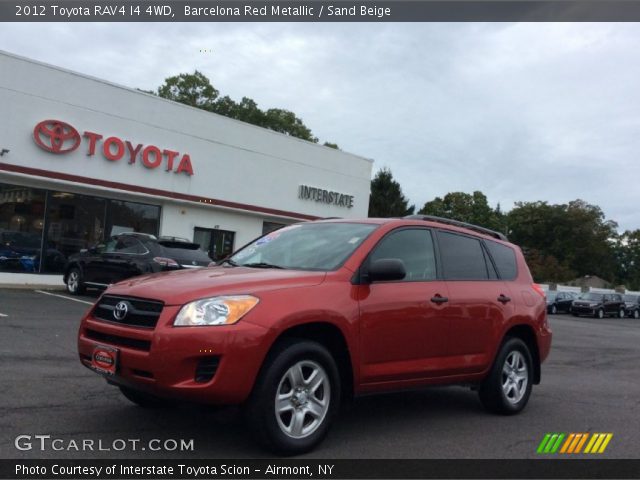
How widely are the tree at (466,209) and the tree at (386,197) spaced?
94.7 feet

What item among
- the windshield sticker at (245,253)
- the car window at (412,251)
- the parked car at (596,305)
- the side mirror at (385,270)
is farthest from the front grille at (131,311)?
the parked car at (596,305)

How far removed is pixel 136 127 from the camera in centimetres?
2022

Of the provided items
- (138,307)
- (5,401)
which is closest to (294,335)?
(138,307)

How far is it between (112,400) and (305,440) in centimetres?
214

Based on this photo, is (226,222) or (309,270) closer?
(309,270)

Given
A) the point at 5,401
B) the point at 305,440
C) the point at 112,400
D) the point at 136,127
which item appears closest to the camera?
the point at 305,440

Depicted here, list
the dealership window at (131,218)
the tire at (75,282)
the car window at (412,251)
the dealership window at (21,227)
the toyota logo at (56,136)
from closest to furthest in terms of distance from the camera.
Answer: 1. the car window at (412,251)
2. the tire at (75,282)
3. the dealership window at (21,227)
4. the toyota logo at (56,136)
5. the dealership window at (131,218)

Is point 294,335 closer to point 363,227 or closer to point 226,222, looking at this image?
point 363,227

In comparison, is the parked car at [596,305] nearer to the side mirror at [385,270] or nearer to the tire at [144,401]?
the side mirror at [385,270]

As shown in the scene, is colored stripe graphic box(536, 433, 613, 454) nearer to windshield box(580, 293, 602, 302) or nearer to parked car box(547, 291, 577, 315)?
parked car box(547, 291, 577, 315)

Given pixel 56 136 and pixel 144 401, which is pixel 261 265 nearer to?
pixel 144 401

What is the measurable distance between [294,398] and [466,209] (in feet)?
254

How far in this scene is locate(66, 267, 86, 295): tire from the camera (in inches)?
630

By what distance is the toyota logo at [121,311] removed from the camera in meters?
4.55
